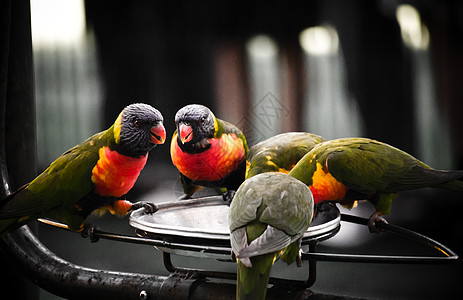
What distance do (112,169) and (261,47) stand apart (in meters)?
0.55

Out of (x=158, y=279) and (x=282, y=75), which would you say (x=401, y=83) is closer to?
(x=282, y=75)

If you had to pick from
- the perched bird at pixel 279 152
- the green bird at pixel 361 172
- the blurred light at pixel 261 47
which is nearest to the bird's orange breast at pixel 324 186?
the green bird at pixel 361 172

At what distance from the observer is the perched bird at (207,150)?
88 centimetres

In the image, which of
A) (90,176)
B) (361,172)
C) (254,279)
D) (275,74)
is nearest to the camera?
(254,279)

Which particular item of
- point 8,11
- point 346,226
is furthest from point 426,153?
point 8,11

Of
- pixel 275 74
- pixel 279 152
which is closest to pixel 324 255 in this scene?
pixel 279 152

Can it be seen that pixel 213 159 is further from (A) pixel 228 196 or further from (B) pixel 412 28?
(B) pixel 412 28

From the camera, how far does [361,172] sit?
79 cm

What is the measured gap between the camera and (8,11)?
111 cm

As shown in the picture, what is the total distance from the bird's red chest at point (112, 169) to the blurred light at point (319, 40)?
1.89 feet

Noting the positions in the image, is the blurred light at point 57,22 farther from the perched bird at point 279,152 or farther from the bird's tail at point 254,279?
the bird's tail at point 254,279

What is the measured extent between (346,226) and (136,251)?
0.78 metres

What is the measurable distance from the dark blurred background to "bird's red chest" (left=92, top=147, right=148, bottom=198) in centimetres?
18

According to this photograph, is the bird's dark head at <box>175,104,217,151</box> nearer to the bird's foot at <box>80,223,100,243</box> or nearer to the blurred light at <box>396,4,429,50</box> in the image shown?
the bird's foot at <box>80,223,100,243</box>
